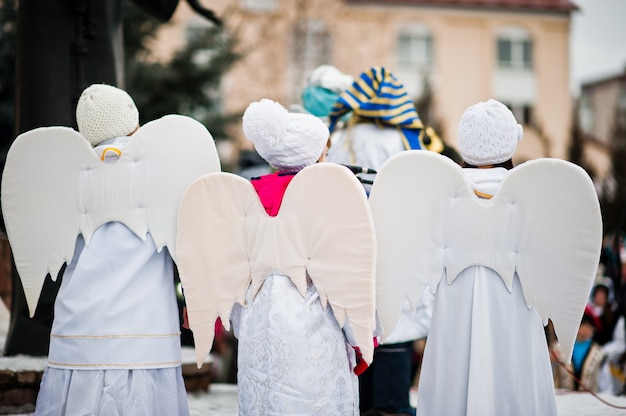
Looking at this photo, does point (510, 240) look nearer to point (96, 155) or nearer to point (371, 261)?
point (371, 261)

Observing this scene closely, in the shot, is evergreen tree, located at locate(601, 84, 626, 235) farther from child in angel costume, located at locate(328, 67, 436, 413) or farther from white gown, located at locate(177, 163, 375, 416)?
white gown, located at locate(177, 163, 375, 416)

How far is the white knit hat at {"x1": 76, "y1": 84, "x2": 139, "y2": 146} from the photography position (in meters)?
4.52

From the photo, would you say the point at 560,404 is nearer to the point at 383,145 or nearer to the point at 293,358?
the point at 383,145

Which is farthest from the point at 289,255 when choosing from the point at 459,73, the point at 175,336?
the point at 459,73

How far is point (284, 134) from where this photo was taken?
4172 millimetres

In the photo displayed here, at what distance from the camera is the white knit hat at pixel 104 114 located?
178 inches

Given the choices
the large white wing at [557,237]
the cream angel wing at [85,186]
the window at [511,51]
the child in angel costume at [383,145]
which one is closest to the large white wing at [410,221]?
the large white wing at [557,237]

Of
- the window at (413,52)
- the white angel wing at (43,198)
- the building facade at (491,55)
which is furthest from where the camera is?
the window at (413,52)

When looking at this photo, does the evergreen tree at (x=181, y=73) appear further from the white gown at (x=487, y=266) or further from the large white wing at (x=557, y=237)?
the large white wing at (x=557, y=237)

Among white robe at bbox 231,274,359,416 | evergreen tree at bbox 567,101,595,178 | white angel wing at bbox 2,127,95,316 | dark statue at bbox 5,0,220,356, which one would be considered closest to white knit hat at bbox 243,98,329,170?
white robe at bbox 231,274,359,416

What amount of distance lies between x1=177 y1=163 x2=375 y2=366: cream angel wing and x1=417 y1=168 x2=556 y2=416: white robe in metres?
0.43

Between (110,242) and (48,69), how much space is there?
2.18m

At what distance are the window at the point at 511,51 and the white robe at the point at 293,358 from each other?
31.2 m

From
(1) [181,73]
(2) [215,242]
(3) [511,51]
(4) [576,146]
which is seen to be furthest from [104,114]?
(3) [511,51]
